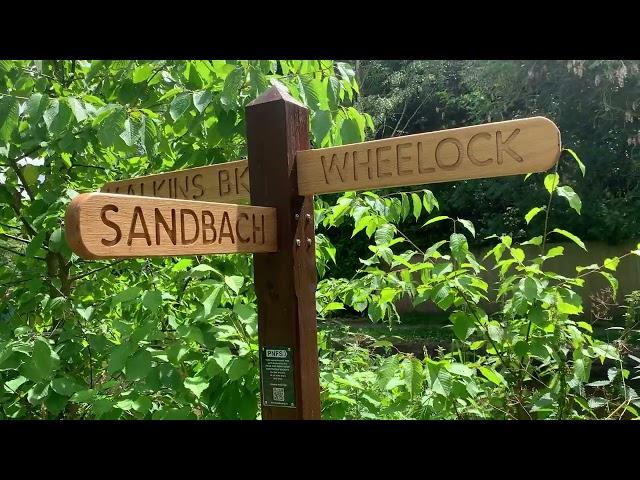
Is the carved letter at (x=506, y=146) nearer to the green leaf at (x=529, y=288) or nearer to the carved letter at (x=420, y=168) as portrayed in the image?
the carved letter at (x=420, y=168)

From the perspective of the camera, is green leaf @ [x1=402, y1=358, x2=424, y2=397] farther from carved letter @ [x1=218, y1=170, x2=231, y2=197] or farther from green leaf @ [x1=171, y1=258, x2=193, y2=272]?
green leaf @ [x1=171, y1=258, x2=193, y2=272]

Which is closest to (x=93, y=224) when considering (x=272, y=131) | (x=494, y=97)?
(x=272, y=131)

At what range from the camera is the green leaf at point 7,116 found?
1.75 metres

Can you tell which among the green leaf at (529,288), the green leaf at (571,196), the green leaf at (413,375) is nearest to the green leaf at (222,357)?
the green leaf at (413,375)

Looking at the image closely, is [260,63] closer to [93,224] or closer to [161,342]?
[161,342]

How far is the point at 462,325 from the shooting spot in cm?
175

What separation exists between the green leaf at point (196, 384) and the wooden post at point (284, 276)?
9.7 inches

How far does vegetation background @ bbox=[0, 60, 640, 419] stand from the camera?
1.61 m

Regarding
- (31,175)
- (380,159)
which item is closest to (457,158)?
(380,159)

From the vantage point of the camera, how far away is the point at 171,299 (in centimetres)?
189

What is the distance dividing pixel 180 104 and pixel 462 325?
3.43 feet

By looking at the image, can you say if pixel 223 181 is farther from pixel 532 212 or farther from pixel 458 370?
pixel 532 212

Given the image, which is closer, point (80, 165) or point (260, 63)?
point (260, 63)

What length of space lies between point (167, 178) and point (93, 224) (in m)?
0.61
